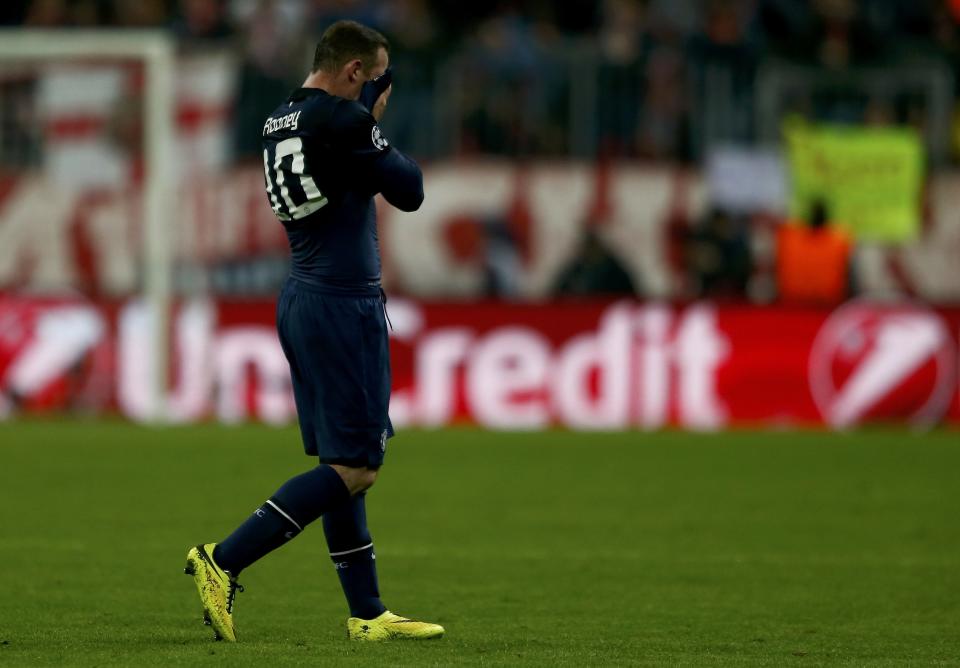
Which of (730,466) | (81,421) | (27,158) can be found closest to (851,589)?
(730,466)

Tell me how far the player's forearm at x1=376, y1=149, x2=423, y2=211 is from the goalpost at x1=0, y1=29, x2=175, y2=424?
11150mm

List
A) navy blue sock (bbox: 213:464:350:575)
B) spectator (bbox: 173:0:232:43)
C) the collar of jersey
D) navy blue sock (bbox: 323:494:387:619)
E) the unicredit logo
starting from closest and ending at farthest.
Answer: navy blue sock (bbox: 213:464:350:575)
the collar of jersey
navy blue sock (bbox: 323:494:387:619)
the unicredit logo
spectator (bbox: 173:0:232:43)

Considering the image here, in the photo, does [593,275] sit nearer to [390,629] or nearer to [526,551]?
[526,551]

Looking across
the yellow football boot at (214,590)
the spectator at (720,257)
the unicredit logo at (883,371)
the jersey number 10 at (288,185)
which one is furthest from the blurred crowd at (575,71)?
the yellow football boot at (214,590)

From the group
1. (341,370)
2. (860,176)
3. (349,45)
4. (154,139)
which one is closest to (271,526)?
(341,370)

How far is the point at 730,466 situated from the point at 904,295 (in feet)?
16.6

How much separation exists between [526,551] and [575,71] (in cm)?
951

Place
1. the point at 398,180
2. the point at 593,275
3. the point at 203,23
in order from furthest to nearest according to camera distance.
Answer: the point at 203,23 → the point at 593,275 → the point at 398,180

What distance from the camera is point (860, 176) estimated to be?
18.6 metres

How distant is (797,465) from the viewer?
1445cm

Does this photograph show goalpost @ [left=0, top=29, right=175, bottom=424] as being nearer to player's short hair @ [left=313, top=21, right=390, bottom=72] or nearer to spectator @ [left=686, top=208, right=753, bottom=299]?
spectator @ [left=686, top=208, right=753, bottom=299]

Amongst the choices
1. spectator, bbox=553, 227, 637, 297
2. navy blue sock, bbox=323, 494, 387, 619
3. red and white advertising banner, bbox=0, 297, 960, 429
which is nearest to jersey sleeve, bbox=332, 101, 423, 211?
navy blue sock, bbox=323, 494, 387, 619

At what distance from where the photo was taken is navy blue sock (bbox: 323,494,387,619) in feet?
23.3

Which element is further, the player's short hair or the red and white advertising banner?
the red and white advertising banner
